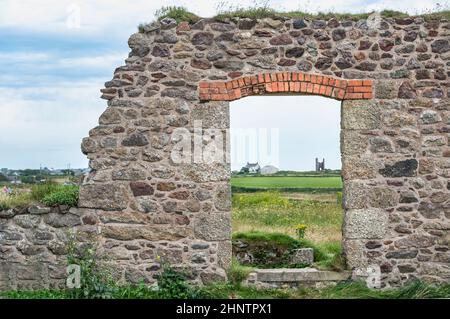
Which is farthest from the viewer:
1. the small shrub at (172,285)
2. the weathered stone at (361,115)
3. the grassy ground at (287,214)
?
the grassy ground at (287,214)

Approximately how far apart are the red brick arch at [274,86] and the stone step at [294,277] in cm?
240

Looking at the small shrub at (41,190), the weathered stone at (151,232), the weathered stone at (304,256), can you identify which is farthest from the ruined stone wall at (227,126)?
the weathered stone at (304,256)

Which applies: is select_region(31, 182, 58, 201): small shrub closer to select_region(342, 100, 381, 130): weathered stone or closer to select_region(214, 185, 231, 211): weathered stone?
select_region(214, 185, 231, 211): weathered stone

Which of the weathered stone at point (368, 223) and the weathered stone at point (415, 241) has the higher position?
the weathered stone at point (368, 223)

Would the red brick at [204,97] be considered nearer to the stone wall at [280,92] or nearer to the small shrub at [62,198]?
the stone wall at [280,92]

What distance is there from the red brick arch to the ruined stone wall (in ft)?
0.04

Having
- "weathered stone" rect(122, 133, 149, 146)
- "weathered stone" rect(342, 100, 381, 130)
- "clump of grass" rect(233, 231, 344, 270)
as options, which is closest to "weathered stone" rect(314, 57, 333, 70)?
"weathered stone" rect(342, 100, 381, 130)

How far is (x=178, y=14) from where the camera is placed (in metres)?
8.56

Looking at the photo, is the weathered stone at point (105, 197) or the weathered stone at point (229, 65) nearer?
the weathered stone at point (105, 197)

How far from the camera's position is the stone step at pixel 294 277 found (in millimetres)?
8453

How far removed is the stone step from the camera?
333 inches

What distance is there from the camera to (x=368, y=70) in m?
8.61

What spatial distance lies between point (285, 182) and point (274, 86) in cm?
1548

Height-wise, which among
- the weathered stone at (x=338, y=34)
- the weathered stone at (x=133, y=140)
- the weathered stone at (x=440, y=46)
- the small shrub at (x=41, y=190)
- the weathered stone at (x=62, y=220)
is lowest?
the weathered stone at (x=62, y=220)
